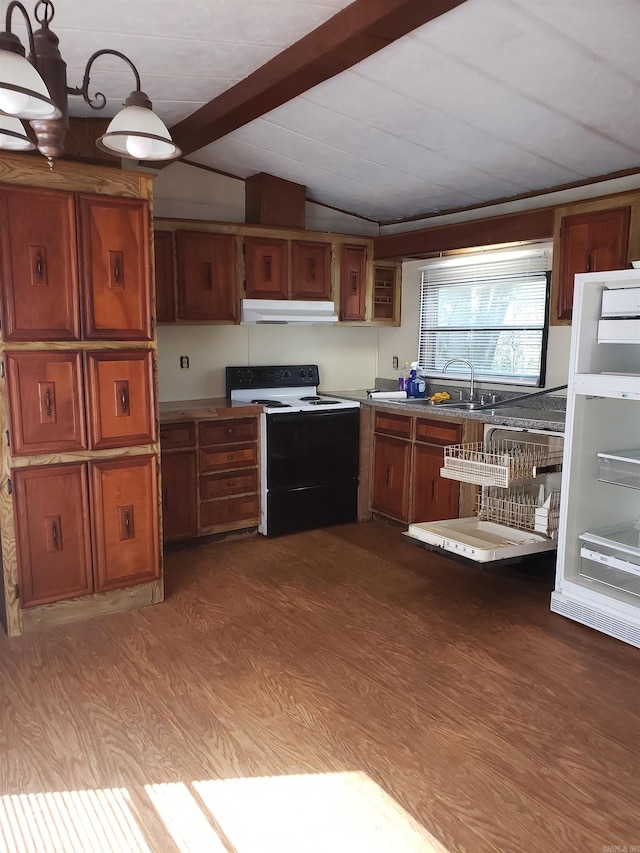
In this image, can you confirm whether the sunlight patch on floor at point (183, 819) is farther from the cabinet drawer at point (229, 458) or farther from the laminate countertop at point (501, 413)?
the laminate countertop at point (501, 413)

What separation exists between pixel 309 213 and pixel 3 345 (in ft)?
9.48

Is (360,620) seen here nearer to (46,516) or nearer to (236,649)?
(236,649)

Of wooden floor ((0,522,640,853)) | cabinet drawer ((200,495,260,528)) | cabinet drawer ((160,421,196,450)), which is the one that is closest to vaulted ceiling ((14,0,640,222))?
cabinet drawer ((160,421,196,450))

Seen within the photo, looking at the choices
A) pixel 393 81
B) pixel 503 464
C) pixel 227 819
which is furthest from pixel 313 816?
pixel 393 81

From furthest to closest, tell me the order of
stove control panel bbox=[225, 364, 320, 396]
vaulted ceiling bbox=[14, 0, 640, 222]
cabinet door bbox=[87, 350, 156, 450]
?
stove control panel bbox=[225, 364, 320, 396]
cabinet door bbox=[87, 350, 156, 450]
vaulted ceiling bbox=[14, 0, 640, 222]

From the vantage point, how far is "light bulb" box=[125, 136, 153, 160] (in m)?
1.85

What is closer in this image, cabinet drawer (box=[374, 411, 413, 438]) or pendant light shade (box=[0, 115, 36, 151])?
pendant light shade (box=[0, 115, 36, 151])

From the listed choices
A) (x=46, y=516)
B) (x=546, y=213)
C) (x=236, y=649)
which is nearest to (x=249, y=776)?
(x=236, y=649)

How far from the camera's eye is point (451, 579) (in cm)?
372

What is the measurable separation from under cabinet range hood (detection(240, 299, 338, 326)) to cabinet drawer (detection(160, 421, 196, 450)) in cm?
87

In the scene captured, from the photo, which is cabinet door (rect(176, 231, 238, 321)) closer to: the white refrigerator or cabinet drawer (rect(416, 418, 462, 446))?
cabinet drawer (rect(416, 418, 462, 446))

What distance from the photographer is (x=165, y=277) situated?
407 centimetres

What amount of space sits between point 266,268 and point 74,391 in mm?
1884

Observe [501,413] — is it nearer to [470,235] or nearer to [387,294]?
[470,235]
